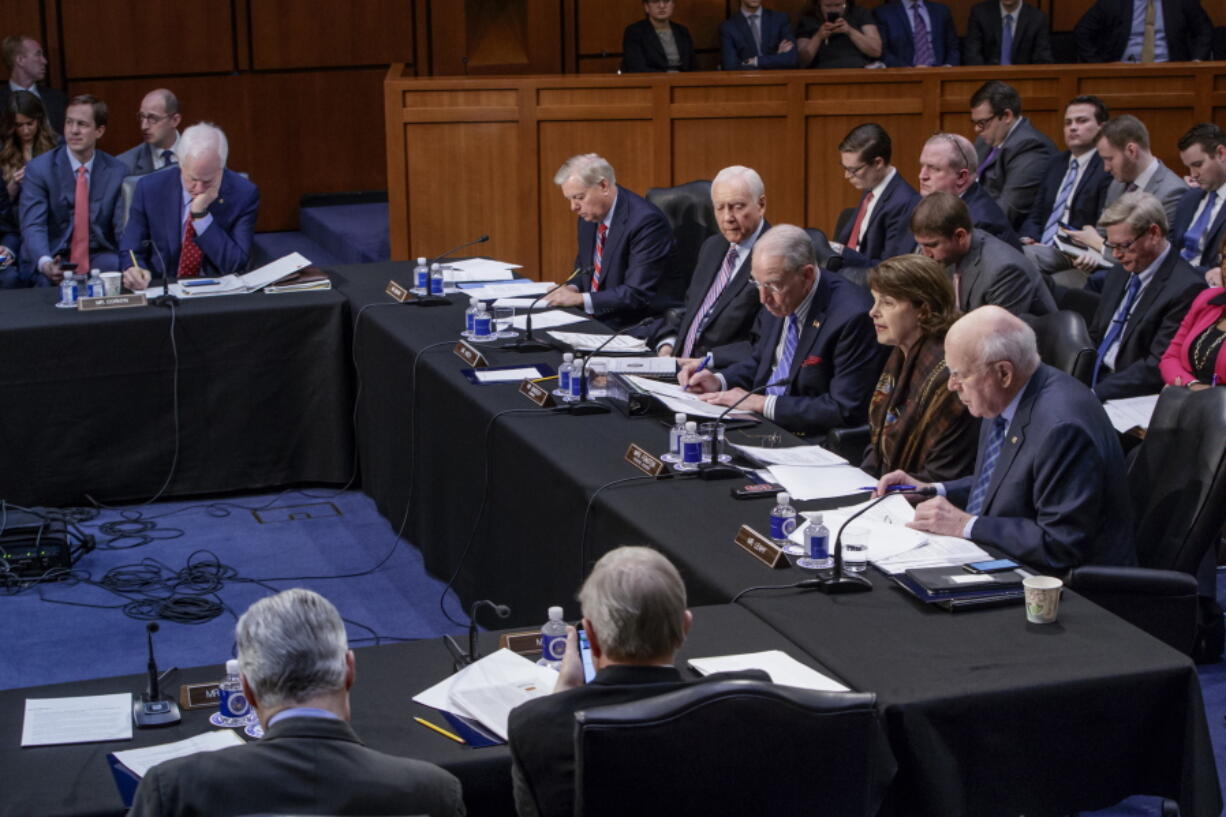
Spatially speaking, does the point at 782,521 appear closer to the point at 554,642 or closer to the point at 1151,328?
the point at 554,642

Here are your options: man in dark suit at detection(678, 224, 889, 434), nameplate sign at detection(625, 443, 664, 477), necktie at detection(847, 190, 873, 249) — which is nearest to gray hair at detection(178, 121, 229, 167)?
man in dark suit at detection(678, 224, 889, 434)

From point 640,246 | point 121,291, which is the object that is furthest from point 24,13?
point 640,246

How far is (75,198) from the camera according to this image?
7496mm

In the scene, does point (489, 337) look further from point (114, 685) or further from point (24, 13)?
point (24, 13)

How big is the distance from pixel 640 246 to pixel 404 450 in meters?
1.49

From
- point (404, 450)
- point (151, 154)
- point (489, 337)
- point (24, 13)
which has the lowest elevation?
point (404, 450)

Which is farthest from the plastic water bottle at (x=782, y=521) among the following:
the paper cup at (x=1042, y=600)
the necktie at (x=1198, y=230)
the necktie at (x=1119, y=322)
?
the necktie at (x=1198, y=230)

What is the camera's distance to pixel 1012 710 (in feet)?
9.19

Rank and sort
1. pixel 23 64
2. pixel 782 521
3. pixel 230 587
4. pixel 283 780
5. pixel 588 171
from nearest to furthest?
pixel 283 780 → pixel 782 521 → pixel 230 587 → pixel 588 171 → pixel 23 64

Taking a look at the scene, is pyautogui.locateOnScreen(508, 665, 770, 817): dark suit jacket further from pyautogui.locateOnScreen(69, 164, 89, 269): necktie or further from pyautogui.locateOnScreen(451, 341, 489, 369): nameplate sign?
pyautogui.locateOnScreen(69, 164, 89, 269): necktie

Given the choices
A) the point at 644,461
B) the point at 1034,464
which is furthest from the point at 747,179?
the point at 1034,464

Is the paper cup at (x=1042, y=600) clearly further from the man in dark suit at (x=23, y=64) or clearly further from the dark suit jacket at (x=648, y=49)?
the man in dark suit at (x=23, y=64)

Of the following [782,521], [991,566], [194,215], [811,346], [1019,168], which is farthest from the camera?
[1019,168]

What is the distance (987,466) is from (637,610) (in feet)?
5.79
